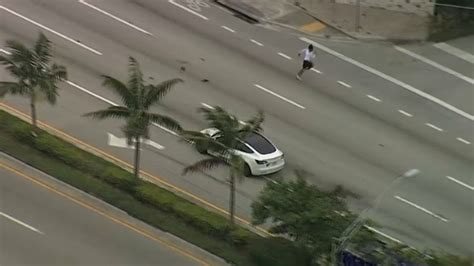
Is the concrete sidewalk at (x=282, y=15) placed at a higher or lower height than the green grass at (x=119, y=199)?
higher

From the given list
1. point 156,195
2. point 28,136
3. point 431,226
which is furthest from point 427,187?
point 28,136

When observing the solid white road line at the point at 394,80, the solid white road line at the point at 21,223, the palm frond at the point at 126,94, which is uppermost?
the palm frond at the point at 126,94

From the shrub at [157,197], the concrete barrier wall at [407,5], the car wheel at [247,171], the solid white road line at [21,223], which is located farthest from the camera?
the concrete barrier wall at [407,5]

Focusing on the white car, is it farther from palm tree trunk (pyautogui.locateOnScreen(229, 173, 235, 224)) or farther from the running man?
the running man

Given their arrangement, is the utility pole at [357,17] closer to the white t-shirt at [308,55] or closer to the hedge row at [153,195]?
the white t-shirt at [308,55]

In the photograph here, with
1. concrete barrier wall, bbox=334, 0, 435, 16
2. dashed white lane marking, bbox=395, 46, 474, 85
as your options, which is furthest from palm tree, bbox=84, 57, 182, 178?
concrete barrier wall, bbox=334, 0, 435, 16

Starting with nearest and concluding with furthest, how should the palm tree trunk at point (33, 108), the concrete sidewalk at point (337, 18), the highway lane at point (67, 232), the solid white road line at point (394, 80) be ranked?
the highway lane at point (67, 232), the palm tree trunk at point (33, 108), the solid white road line at point (394, 80), the concrete sidewalk at point (337, 18)

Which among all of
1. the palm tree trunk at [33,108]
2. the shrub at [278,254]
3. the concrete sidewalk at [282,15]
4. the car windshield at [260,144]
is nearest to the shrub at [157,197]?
the shrub at [278,254]

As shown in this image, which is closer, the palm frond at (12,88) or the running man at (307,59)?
the palm frond at (12,88)

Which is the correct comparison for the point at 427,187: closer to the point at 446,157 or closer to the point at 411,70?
the point at 446,157
